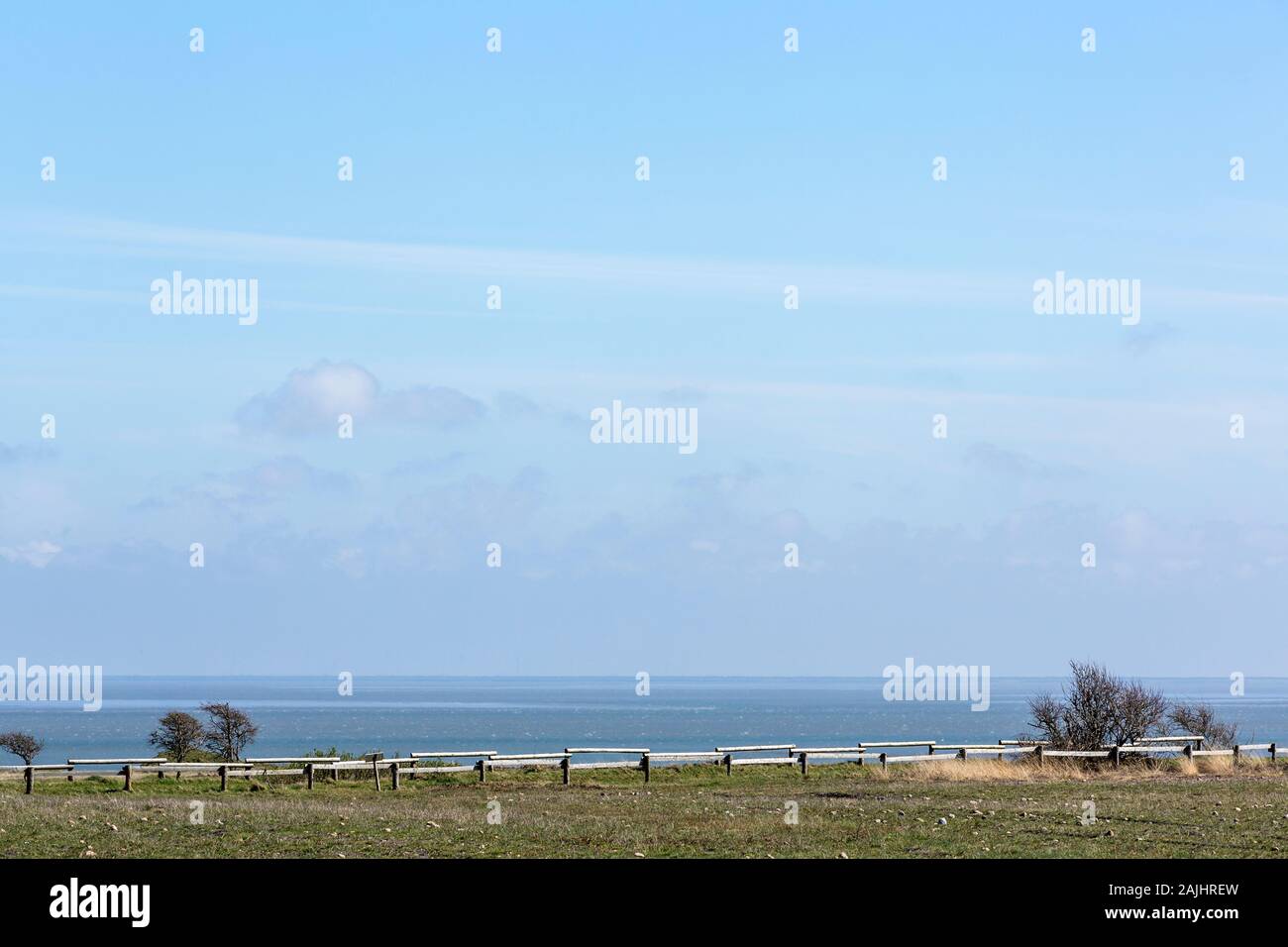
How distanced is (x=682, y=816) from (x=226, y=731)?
3754 cm

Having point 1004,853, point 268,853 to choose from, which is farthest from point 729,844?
point 268,853

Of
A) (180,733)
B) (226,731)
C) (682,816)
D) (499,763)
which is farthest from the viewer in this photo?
(226,731)

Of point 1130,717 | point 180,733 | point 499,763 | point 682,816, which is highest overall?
point 682,816

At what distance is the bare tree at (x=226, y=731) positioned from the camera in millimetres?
59719

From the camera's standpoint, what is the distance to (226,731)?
59.8 meters

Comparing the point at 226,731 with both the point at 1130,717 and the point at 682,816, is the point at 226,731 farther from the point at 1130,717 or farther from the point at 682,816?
the point at 682,816

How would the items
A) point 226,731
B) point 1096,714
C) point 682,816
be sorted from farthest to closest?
point 226,731
point 1096,714
point 682,816

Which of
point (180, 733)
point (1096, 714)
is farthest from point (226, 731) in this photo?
point (1096, 714)

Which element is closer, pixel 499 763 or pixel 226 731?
pixel 499 763

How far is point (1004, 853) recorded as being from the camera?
19.8 meters
